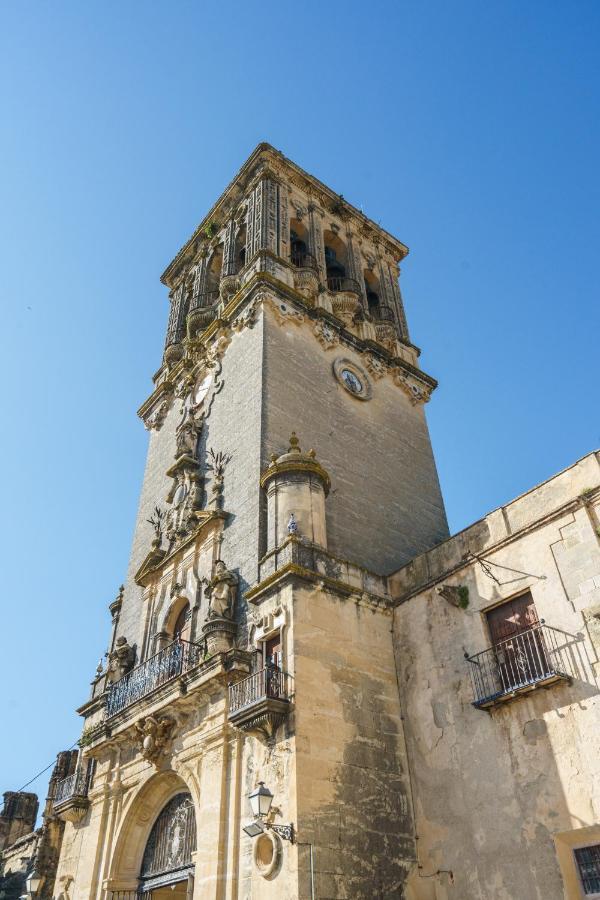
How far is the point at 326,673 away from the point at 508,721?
304cm

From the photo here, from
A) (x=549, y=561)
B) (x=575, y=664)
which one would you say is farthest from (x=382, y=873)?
(x=549, y=561)

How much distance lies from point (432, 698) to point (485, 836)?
7.95 ft

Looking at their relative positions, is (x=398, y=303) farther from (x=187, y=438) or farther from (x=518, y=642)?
(x=518, y=642)

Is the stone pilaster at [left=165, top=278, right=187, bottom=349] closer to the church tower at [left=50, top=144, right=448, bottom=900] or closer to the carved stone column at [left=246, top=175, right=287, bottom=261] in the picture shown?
the church tower at [left=50, top=144, right=448, bottom=900]

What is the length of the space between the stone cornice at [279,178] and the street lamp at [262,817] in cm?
2052

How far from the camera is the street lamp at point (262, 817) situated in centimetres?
1063

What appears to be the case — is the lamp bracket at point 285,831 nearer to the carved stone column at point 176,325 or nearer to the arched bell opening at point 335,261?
the carved stone column at point 176,325

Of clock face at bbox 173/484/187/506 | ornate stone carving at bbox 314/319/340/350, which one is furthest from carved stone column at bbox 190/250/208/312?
clock face at bbox 173/484/187/506

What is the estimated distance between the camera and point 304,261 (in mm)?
23688

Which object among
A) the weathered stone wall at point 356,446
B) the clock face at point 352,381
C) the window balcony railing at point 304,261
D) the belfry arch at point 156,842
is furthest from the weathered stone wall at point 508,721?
the window balcony railing at point 304,261

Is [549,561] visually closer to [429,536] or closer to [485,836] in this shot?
[485,836]

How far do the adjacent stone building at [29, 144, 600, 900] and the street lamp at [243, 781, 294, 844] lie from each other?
4 centimetres

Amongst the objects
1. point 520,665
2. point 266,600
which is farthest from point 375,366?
point 520,665

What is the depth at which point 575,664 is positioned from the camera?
36.0ft
